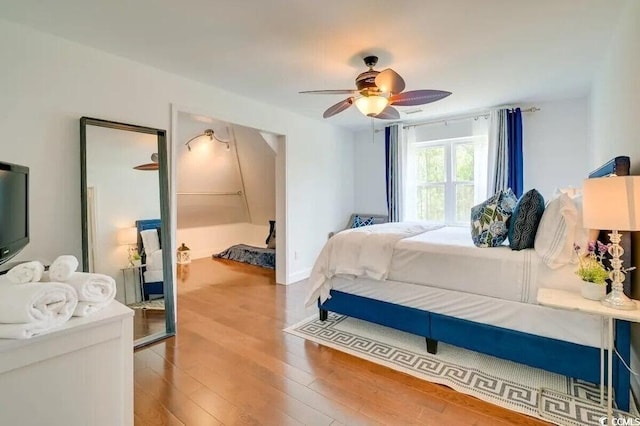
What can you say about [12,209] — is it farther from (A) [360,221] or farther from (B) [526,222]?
(A) [360,221]

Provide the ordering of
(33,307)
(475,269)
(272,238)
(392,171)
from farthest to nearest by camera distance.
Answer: (272,238) → (392,171) → (475,269) → (33,307)

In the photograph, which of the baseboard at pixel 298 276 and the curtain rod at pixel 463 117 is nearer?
the curtain rod at pixel 463 117

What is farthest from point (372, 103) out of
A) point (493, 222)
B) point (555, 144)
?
point (555, 144)

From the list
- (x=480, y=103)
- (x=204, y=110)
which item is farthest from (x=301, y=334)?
(x=480, y=103)

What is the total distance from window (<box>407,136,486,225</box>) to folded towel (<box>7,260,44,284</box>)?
15.2 feet

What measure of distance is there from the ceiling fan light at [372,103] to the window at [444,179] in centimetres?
252

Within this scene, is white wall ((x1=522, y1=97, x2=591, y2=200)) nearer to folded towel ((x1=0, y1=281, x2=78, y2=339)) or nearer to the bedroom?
the bedroom

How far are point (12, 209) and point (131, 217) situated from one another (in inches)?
41.6

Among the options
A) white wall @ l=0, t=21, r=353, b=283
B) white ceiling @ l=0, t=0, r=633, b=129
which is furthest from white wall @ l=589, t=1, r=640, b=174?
white wall @ l=0, t=21, r=353, b=283

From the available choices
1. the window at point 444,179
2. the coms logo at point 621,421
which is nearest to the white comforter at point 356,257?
the coms logo at point 621,421

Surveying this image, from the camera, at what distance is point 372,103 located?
2545mm

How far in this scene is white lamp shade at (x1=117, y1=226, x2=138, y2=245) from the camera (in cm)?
260

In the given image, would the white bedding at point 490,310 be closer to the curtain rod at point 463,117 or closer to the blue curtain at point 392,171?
the blue curtain at point 392,171

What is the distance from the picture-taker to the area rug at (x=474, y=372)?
5.82 ft
